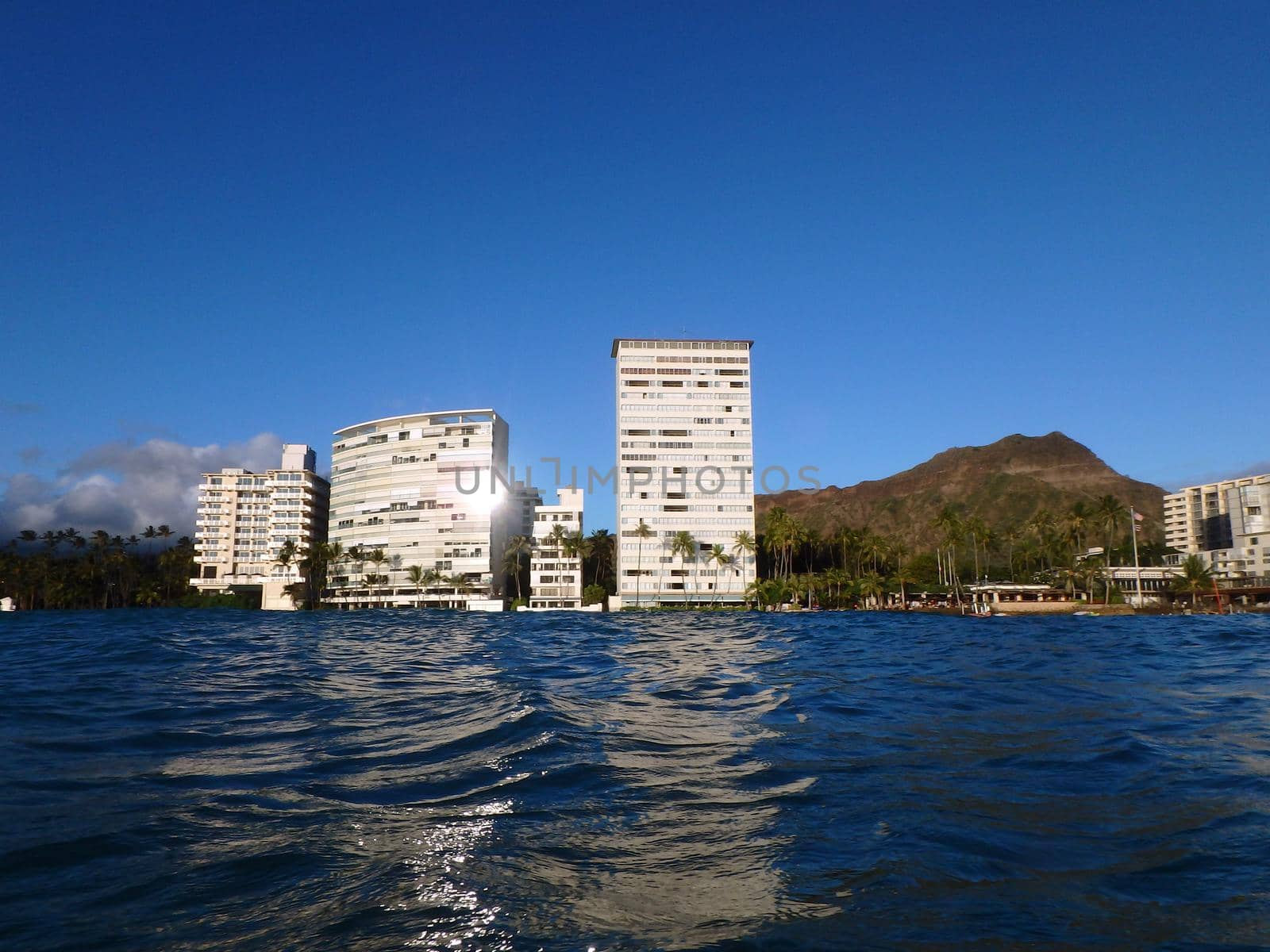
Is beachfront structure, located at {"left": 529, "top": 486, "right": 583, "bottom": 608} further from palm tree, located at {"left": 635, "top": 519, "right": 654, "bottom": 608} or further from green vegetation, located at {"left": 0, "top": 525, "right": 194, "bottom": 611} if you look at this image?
green vegetation, located at {"left": 0, "top": 525, "right": 194, "bottom": 611}

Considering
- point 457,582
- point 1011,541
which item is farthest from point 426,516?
point 1011,541

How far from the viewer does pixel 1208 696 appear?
42.7ft

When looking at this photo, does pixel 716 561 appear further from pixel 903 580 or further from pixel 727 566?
pixel 903 580

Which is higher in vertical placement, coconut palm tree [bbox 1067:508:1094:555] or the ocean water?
coconut palm tree [bbox 1067:508:1094:555]

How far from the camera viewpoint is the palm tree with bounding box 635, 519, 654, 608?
4811 inches

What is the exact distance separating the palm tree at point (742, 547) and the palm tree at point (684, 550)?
6502 millimetres

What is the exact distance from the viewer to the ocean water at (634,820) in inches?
165

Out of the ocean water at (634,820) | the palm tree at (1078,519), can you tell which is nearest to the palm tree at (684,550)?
the palm tree at (1078,519)

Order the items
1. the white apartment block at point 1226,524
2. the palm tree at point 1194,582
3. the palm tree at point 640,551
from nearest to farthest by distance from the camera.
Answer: the palm tree at point 1194,582 → the palm tree at point 640,551 → the white apartment block at point 1226,524

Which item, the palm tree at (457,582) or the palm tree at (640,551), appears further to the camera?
the palm tree at (457,582)

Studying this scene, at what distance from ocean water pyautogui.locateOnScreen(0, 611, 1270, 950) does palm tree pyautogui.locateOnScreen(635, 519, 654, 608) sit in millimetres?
108758

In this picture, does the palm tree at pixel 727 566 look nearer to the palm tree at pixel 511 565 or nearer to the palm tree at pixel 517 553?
the palm tree at pixel 517 553

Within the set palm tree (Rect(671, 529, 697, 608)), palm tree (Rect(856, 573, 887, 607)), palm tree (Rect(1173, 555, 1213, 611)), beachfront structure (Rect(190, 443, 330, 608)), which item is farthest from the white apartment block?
beachfront structure (Rect(190, 443, 330, 608))

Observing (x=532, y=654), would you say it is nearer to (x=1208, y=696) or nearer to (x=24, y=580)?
(x=1208, y=696)
